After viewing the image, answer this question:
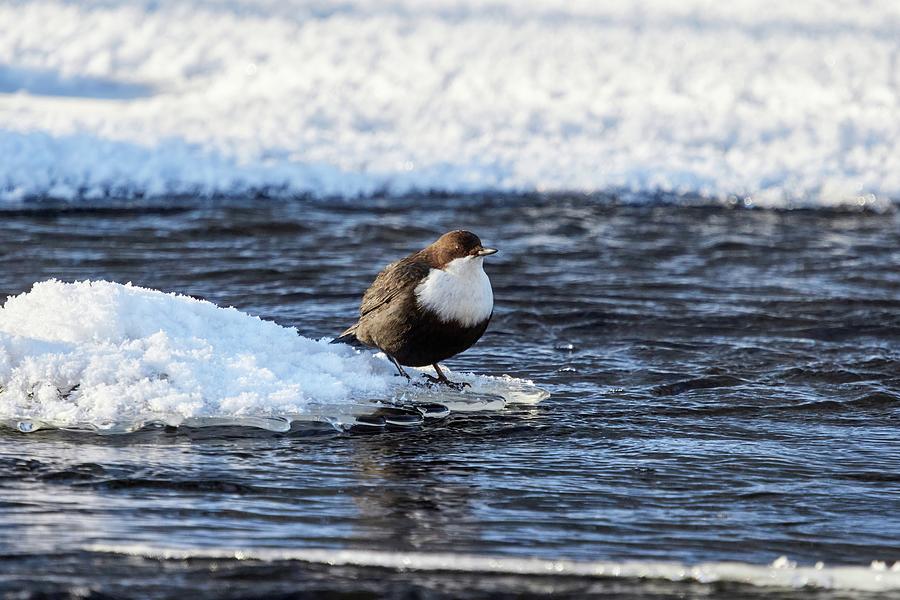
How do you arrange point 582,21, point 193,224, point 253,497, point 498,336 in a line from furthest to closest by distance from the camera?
point 582,21 < point 193,224 < point 498,336 < point 253,497

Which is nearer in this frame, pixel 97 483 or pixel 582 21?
pixel 97 483

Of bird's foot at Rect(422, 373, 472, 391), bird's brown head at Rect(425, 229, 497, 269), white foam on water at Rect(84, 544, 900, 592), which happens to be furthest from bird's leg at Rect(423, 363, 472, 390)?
white foam on water at Rect(84, 544, 900, 592)

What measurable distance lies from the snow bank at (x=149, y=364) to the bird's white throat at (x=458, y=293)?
441 mm

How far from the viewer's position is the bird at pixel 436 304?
5.66 meters

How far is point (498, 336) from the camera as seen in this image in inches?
301

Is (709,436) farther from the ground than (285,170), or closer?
closer

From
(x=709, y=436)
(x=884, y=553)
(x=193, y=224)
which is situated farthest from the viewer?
(x=193, y=224)

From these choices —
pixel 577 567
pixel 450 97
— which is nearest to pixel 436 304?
pixel 577 567

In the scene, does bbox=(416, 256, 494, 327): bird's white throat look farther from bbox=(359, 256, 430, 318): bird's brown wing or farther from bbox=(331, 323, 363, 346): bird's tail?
bbox=(331, 323, 363, 346): bird's tail

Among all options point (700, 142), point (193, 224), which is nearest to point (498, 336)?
point (193, 224)

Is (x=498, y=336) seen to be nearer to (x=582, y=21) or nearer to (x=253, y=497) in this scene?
(x=253, y=497)

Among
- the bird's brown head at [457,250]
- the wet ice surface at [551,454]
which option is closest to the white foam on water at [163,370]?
the wet ice surface at [551,454]

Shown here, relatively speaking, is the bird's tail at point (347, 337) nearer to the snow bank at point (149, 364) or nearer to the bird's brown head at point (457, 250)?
the snow bank at point (149, 364)

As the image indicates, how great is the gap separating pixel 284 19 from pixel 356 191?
669 centimetres
